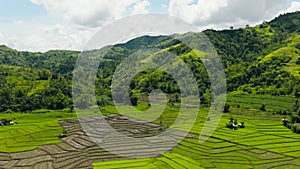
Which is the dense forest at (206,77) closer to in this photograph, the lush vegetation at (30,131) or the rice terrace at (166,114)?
the rice terrace at (166,114)

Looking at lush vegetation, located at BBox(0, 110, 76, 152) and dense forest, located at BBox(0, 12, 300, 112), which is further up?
dense forest, located at BBox(0, 12, 300, 112)

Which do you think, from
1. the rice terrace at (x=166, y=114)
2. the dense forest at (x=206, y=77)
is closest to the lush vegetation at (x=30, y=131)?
the rice terrace at (x=166, y=114)

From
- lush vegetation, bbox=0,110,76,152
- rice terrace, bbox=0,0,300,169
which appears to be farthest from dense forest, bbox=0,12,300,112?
lush vegetation, bbox=0,110,76,152

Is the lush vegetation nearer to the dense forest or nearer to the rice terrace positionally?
the rice terrace

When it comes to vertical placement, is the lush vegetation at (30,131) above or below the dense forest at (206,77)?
below

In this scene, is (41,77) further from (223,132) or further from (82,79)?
(223,132)

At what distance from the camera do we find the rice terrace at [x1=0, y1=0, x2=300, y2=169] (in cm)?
2936

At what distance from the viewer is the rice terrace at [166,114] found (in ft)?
96.3

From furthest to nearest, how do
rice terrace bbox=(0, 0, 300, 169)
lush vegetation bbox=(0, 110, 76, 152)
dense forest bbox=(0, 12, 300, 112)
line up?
dense forest bbox=(0, 12, 300, 112) < lush vegetation bbox=(0, 110, 76, 152) < rice terrace bbox=(0, 0, 300, 169)

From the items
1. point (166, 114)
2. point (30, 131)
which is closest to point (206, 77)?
point (166, 114)

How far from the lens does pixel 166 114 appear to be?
173 feet

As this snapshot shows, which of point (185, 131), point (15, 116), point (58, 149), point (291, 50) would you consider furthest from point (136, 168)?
point (291, 50)

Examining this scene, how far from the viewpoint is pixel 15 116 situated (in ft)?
172

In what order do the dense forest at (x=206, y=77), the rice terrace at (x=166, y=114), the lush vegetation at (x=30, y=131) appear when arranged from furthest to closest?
1. the dense forest at (x=206, y=77)
2. the lush vegetation at (x=30, y=131)
3. the rice terrace at (x=166, y=114)
